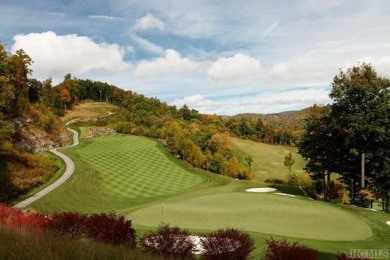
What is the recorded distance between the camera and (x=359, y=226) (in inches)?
645

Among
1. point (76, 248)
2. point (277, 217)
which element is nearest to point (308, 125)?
point (277, 217)

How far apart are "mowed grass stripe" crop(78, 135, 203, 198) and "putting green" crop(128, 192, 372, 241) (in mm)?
15557

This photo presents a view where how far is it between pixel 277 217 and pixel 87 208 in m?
17.8

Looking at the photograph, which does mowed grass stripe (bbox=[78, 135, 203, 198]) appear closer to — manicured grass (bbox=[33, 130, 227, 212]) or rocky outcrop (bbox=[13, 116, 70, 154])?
manicured grass (bbox=[33, 130, 227, 212])

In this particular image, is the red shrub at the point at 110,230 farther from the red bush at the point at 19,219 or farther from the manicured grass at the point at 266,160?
the manicured grass at the point at 266,160

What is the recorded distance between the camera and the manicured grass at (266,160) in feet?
288

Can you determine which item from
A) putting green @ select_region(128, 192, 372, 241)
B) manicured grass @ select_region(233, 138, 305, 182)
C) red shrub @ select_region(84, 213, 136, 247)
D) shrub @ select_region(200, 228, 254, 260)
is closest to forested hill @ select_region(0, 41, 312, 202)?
manicured grass @ select_region(233, 138, 305, 182)

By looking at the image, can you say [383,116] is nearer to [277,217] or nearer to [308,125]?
[308,125]

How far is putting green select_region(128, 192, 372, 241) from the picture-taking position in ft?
50.2

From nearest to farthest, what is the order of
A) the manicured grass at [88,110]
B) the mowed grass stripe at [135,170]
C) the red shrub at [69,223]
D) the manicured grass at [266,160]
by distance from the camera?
1. the red shrub at [69,223]
2. the mowed grass stripe at [135,170]
3. the manicured grass at [266,160]
4. the manicured grass at [88,110]

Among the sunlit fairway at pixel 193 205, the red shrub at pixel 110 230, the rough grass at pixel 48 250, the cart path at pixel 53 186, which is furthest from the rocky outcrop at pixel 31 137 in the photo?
the rough grass at pixel 48 250

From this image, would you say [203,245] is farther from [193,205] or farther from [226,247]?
[193,205]

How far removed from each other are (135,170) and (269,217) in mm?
30903

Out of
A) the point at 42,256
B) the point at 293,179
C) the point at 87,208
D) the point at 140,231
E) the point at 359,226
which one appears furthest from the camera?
the point at 293,179
